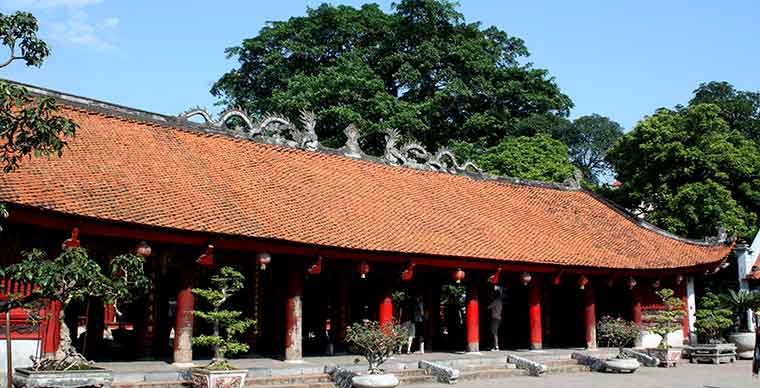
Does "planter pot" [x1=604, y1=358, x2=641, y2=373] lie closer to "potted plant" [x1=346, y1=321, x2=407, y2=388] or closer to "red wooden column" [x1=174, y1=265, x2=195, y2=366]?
"potted plant" [x1=346, y1=321, x2=407, y2=388]

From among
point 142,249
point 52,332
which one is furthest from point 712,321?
point 52,332

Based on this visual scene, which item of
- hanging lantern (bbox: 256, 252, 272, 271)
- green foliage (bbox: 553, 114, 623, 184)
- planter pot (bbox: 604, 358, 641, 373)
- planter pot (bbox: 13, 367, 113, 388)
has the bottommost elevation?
planter pot (bbox: 604, 358, 641, 373)

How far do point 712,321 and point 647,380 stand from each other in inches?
238

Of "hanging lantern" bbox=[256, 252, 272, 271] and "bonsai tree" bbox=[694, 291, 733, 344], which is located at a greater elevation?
"hanging lantern" bbox=[256, 252, 272, 271]

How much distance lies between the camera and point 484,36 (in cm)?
3897

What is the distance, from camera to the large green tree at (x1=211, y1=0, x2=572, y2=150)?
33.7 metres

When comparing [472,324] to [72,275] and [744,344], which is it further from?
[72,275]

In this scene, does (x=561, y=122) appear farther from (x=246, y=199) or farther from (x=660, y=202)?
(x=246, y=199)

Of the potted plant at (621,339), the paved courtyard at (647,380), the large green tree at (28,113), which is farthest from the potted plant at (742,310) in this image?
the large green tree at (28,113)

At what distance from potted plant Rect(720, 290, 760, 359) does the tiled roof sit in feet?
5.25

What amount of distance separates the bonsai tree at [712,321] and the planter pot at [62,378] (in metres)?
15.6

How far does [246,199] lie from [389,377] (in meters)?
4.69

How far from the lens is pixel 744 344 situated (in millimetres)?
20906

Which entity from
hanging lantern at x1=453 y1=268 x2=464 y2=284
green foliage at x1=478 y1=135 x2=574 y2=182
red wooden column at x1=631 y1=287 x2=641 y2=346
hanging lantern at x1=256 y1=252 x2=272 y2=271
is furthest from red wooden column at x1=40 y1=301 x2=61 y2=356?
green foliage at x1=478 y1=135 x2=574 y2=182
